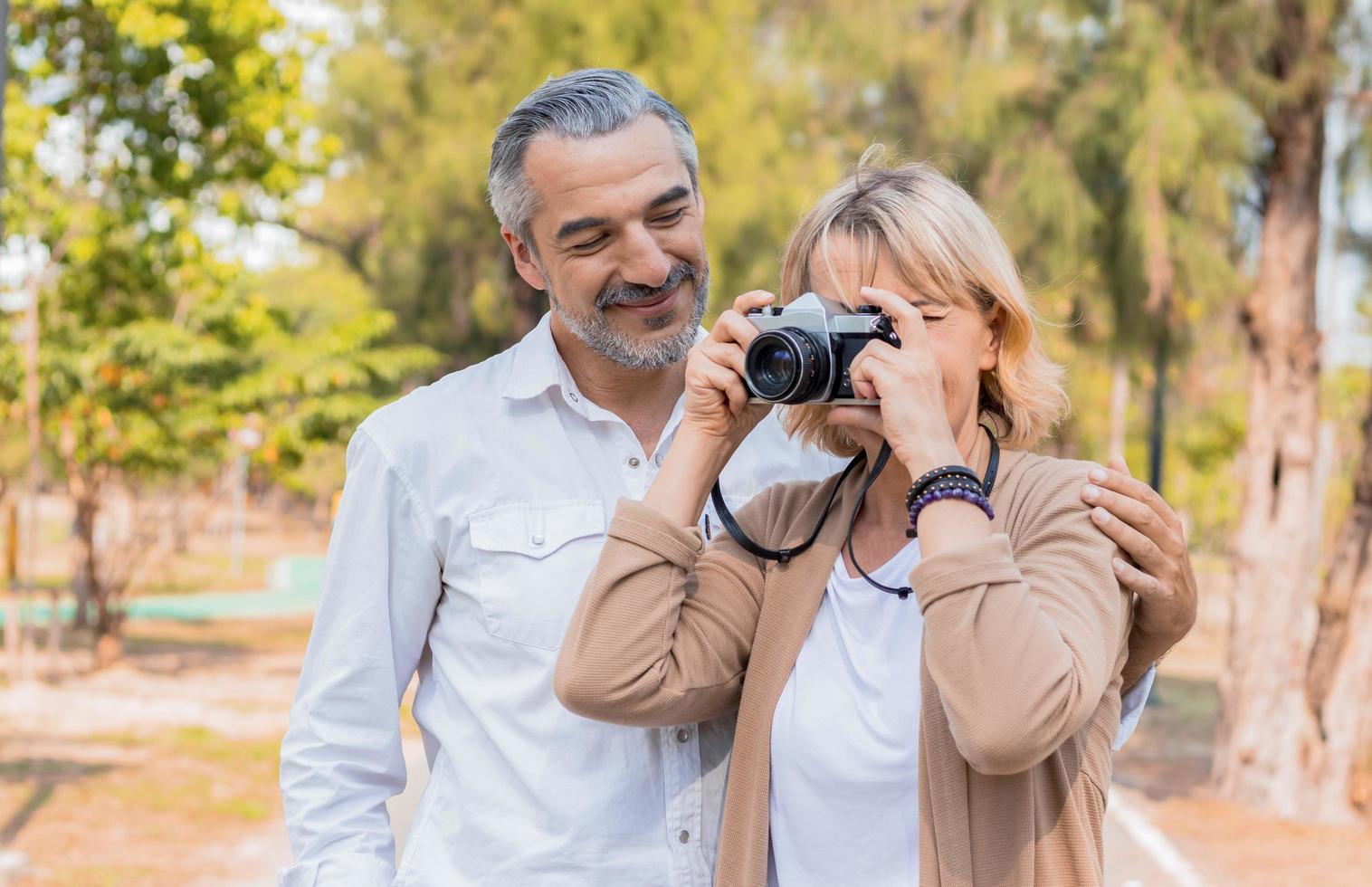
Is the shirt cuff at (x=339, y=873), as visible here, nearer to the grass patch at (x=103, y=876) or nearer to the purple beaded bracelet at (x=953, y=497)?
the purple beaded bracelet at (x=953, y=497)

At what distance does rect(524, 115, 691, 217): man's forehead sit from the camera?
244cm

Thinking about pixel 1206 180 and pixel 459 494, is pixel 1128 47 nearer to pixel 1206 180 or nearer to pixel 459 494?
pixel 1206 180

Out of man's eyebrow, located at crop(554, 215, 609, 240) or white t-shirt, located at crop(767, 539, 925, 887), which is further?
man's eyebrow, located at crop(554, 215, 609, 240)

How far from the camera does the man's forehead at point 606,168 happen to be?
8.00 feet

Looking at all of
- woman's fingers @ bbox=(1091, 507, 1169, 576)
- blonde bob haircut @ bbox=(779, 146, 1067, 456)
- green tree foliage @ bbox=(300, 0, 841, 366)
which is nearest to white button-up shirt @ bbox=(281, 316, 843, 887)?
blonde bob haircut @ bbox=(779, 146, 1067, 456)

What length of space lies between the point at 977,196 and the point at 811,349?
7.89 meters

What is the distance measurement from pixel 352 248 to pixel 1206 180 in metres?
11.8

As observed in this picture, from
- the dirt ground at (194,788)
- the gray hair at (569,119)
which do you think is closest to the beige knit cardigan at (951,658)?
the gray hair at (569,119)

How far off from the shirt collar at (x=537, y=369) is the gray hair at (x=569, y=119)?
172 mm

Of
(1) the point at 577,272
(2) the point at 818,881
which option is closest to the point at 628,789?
(2) the point at 818,881

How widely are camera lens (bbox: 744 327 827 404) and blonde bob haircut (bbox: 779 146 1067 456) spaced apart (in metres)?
0.12

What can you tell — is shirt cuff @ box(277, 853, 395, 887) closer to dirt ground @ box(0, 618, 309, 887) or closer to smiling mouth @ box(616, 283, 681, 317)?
smiling mouth @ box(616, 283, 681, 317)

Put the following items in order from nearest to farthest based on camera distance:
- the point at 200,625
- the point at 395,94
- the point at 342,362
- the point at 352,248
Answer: the point at 342,362, the point at 395,94, the point at 352,248, the point at 200,625

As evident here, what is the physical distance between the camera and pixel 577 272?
8.10 ft
